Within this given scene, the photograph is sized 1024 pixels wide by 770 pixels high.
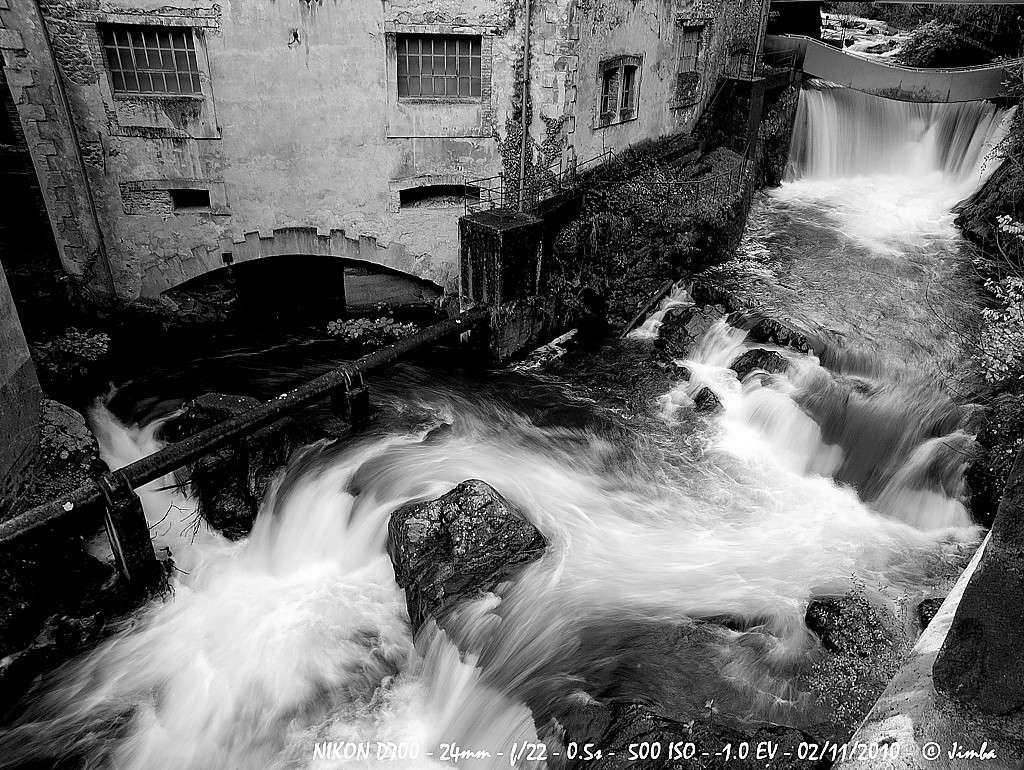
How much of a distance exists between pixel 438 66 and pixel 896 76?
499 inches

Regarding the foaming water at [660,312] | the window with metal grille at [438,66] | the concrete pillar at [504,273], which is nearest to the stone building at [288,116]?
the window with metal grille at [438,66]

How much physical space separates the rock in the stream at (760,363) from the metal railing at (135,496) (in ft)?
18.9

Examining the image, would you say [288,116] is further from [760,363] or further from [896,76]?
[896,76]

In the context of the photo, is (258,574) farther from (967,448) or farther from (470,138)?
(967,448)

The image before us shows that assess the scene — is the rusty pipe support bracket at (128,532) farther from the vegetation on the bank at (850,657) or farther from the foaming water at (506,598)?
the vegetation on the bank at (850,657)

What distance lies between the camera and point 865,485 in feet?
27.9

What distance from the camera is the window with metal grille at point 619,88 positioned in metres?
11.8

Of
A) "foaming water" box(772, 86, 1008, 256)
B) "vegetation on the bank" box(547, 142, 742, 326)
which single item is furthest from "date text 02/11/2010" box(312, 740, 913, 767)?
"foaming water" box(772, 86, 1008, 256)

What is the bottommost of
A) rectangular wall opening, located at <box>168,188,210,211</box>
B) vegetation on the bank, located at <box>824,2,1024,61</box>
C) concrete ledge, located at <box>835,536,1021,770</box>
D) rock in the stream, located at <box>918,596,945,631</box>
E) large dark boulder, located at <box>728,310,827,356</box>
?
rock in the stream, located at <box>918,596,945,631</box>

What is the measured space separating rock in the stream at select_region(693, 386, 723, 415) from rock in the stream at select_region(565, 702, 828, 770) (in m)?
5.12

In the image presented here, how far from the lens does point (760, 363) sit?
1036cm

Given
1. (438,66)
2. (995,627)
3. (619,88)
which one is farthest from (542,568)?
(619,88)

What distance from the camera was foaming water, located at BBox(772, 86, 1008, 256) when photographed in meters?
15.2

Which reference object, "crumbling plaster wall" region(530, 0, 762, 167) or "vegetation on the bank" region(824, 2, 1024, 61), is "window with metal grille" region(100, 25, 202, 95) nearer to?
"crumbling plaster wall" region(530, 0, 762, 167)
